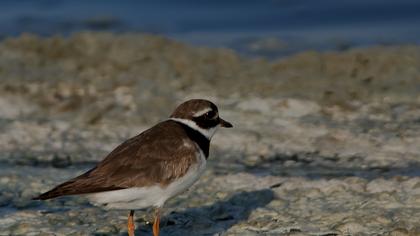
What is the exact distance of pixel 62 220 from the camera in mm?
6137

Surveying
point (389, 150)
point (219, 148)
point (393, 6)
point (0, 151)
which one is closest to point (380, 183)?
point (389, 150)

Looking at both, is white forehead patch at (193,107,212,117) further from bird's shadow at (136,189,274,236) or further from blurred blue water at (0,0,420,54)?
blurred blue water at (0,0,420,54)

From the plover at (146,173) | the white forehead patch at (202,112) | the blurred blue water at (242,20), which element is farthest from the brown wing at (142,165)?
the blurred blue water at (242,20)

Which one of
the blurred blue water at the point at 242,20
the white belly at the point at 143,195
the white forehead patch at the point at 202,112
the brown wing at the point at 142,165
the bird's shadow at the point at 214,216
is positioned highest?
the blurred blue water at the point at 242,20

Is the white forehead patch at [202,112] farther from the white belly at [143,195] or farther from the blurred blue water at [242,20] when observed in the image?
the blurred blue water at [242,20]

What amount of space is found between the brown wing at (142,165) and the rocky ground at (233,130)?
66 cm

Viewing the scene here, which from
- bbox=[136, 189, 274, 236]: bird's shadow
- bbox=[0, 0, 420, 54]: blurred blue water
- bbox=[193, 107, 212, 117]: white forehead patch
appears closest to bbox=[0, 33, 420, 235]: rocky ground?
bbox=[136, 189, 274, 236]: bird's shadow

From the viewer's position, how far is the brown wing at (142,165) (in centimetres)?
532

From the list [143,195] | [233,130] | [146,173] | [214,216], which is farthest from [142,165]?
[233,130]

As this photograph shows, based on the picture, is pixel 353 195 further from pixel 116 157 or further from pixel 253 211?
pixel 116 157

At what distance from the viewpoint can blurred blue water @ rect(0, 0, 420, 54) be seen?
12.3m

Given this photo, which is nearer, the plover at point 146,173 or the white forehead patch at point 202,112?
the plover at point 146,173

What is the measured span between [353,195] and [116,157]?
1.78m

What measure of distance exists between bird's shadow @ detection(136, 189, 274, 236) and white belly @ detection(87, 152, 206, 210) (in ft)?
1.85
